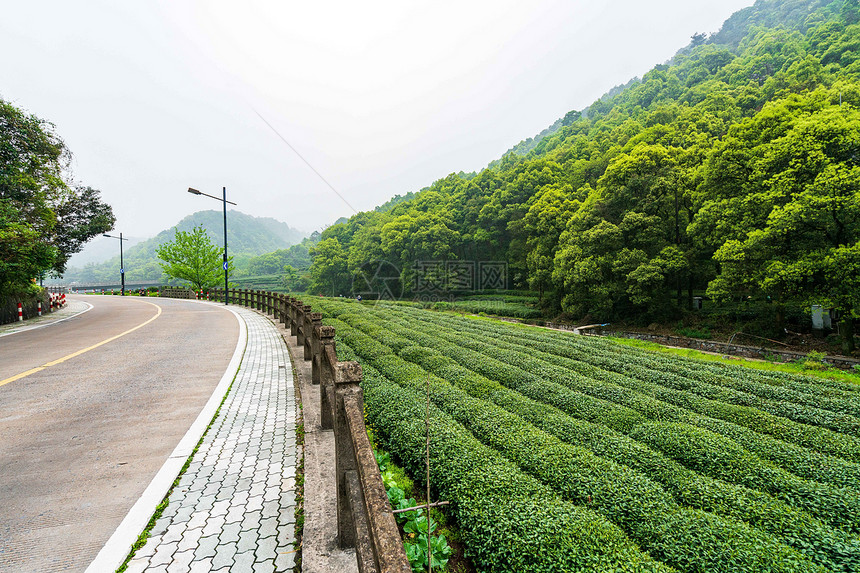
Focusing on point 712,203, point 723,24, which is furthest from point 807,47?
point 723,24

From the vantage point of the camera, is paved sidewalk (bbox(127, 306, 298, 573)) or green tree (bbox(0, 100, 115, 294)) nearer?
paved sidewalk (bbox(127, 306, 298, 573))

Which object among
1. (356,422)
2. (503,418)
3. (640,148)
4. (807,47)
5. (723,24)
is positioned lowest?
(503,418)

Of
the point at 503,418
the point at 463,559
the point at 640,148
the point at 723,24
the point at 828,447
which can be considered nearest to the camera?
the point at 463,559

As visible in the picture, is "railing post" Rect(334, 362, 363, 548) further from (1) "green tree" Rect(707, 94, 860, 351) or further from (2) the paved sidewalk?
(1) "green tree" Rect(707, 94, 860, 351)

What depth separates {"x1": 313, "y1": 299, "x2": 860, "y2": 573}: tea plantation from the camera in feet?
8.70

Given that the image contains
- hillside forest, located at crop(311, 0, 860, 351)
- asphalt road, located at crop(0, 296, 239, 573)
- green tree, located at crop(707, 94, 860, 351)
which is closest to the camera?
asphalt road, located at crop(0, 296, 239, 573)

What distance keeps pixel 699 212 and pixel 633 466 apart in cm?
2100

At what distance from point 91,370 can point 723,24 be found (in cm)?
16292

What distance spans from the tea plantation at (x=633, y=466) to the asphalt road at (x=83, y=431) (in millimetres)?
2613

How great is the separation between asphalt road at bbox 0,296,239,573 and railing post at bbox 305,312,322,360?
61.9 inches

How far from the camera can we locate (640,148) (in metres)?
24.5

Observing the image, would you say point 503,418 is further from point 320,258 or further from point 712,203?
point 320,258

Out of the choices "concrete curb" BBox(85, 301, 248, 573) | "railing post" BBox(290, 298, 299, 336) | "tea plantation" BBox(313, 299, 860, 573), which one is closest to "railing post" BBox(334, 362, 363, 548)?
"tea plantation" BBox(313, 299, 860, 573)

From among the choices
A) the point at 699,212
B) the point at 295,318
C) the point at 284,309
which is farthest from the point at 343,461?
the point at 699,212
